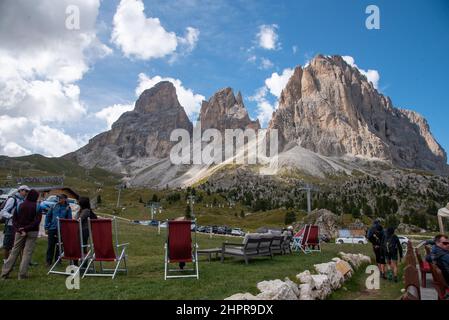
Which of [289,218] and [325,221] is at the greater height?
[325,221]

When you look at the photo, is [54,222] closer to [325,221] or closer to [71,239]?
[71,239]

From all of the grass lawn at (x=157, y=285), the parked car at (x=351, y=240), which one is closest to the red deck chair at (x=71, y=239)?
the grass lawn at (x=157, y=285)

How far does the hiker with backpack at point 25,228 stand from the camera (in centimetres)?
1023

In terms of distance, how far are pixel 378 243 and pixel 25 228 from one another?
37.7 feet

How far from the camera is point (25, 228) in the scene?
10.4m

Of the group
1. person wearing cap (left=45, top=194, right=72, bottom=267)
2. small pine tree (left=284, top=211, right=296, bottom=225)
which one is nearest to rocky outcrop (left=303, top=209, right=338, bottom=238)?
small pine tree (left=284, top=211, right=296, bottom=225)

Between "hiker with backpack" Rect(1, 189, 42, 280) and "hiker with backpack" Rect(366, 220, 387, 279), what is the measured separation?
11073 millimetres

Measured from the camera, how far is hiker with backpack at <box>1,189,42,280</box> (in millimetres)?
10234

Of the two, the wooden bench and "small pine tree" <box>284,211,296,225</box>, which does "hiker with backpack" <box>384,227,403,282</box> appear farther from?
"small pine tree" <box>284,211,296,225</box>

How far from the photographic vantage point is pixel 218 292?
28.2 feet

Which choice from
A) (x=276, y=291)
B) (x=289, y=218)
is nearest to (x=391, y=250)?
(x=276, y=291)
